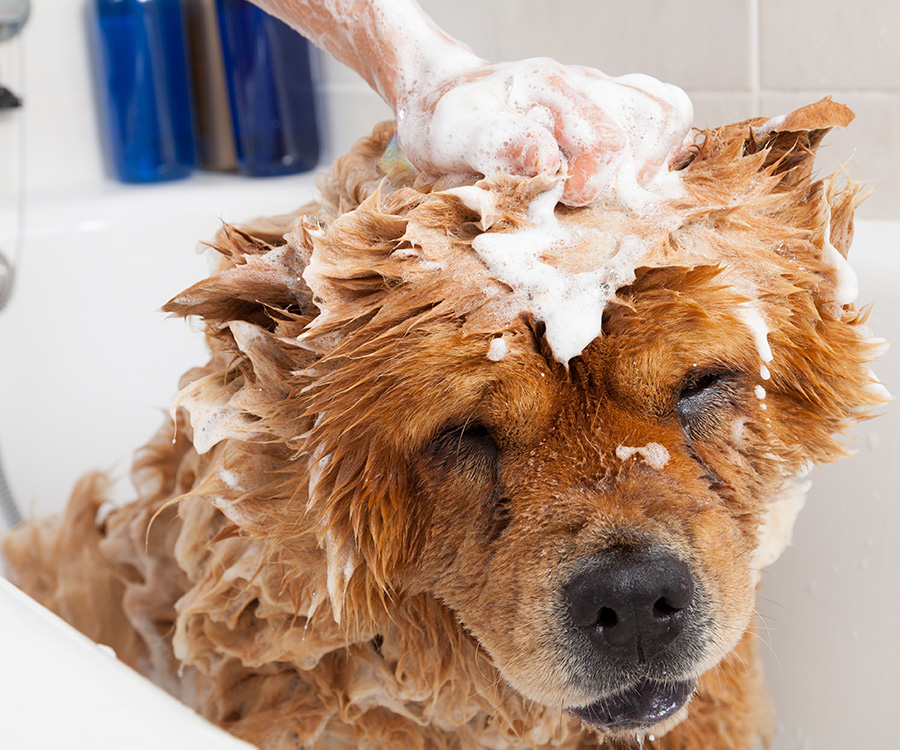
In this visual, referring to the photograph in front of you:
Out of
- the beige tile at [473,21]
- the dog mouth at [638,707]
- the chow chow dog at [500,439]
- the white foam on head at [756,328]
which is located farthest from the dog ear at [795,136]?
the beige tile at [473,21]

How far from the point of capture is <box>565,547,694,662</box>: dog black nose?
0.89 m

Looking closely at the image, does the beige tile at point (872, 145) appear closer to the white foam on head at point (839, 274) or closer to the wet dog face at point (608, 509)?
the white foam on head at point (839, 274)

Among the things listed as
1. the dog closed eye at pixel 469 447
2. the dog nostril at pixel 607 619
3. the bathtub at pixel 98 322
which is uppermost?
the dog closed eye at pixel 469 447

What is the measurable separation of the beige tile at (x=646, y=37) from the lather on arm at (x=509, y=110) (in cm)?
71

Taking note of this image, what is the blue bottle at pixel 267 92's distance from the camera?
2.51m

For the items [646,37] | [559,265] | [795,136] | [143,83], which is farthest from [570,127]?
[143,83]

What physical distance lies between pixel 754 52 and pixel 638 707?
1.24m

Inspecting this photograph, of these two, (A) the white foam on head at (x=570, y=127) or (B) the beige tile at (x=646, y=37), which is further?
(B) the beige tile at (x=646, y=37)

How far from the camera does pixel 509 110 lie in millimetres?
1038

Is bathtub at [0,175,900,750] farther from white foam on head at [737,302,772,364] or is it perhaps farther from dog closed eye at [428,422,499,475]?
white foam on head at [737,302,772,364]

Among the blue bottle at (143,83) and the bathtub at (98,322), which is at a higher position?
the blue bottle at (143,83)

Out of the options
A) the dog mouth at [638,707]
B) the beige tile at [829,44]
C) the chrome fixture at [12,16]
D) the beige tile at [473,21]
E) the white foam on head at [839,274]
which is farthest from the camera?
the chrome fixture at [12,16]

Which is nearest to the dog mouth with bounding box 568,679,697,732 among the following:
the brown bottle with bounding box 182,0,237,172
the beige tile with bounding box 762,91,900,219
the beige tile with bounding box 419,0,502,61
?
the beige tile with bounding box 762,91,900,219

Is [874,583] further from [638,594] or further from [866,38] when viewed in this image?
[866,38]
